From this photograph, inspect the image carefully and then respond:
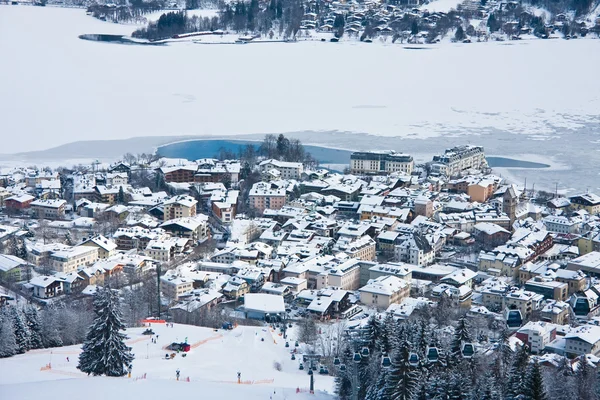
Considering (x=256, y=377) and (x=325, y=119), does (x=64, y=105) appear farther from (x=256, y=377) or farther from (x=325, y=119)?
(x=256, y=377)

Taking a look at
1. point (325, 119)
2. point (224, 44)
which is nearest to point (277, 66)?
point (224, 44)

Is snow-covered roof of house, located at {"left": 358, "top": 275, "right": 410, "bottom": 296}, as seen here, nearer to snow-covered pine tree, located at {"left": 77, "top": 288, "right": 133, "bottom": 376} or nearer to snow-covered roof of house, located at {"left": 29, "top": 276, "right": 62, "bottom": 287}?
snow-covered roof of house, located at {"left": 29, "top": 276, "right": 62, "bottom": 287}

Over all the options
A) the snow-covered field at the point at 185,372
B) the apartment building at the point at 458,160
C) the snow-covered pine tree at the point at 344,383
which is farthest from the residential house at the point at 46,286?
the apartment building at the point at 458,160

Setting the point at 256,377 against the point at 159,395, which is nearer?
the point at 159,395

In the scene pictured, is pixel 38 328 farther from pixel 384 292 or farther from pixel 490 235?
pixel 490 235

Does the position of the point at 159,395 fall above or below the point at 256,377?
above

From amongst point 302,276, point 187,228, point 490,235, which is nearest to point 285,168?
point 187,228
